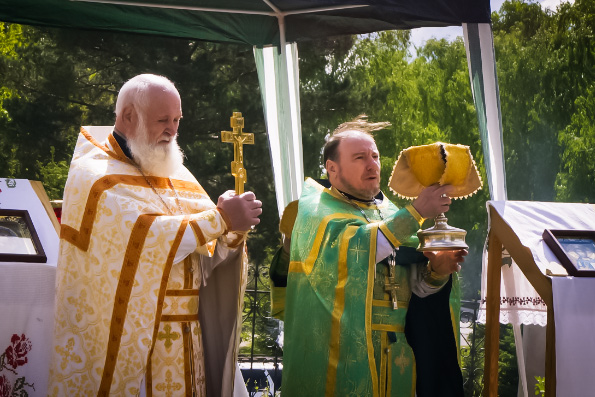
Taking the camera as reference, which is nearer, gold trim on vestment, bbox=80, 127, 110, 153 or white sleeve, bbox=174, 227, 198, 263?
white sleeve, bbox=174, 227, 198, 263

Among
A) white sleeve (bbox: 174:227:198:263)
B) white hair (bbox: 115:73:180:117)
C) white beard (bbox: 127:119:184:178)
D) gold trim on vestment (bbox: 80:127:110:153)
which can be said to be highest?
white hair (bbox: 115:73:180:117)

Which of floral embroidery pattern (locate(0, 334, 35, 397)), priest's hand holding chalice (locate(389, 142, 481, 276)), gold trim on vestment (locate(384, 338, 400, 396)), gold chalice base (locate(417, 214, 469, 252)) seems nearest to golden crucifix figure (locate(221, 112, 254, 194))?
priest's hand holding chalice (locate(389, 142, 481, 276))

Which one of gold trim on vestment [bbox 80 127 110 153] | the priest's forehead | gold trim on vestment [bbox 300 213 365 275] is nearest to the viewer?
gold trim on vestment [bbox 80 127 110 153]

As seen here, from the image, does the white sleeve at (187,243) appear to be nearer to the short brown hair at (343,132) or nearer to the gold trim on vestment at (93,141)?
the gold trim on vestment at (93,141)

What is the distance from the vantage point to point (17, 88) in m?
12.1

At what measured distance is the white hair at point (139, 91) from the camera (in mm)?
4055

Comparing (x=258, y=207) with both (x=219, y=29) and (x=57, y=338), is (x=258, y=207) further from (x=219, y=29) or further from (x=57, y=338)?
(x=219, y=29)

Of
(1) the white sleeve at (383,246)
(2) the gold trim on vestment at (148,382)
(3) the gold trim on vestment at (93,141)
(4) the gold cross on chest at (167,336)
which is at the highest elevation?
(3) the gold trim on vestment at (93,141)

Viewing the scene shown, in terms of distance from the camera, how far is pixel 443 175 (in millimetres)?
3881

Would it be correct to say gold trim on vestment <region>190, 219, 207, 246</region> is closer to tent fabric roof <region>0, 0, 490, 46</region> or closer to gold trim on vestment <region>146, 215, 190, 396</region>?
gold trim on vestment <region>146, 215, 190, 396</region>

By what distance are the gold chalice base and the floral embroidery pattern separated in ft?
6.92

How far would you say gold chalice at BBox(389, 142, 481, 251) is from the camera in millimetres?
3859

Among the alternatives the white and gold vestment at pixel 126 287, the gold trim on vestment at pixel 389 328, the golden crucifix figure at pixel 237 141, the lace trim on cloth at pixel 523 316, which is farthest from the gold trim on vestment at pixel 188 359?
the lace trim on cloth at pixel 523 316

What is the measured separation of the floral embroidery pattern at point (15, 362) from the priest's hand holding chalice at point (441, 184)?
6.91 ft
